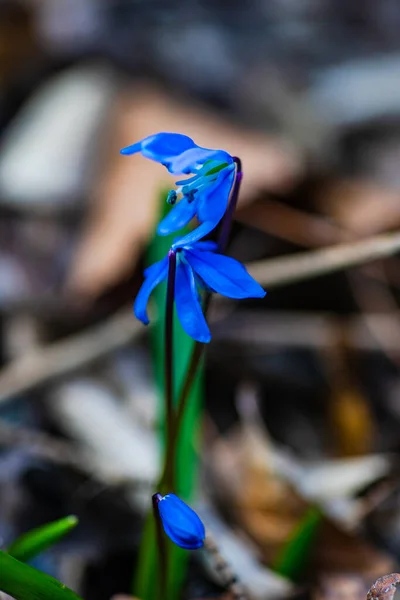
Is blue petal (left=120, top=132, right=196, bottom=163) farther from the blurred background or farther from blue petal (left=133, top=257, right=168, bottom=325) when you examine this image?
the blurred background

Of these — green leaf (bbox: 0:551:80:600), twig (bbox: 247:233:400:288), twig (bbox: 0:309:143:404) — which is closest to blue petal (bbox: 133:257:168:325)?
green leaf (bbox: 0:551:80:600)

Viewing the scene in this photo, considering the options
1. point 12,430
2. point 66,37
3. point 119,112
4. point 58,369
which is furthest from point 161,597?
point 66,37

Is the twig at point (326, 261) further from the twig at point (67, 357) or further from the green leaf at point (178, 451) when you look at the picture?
the twig at point (67, 357)

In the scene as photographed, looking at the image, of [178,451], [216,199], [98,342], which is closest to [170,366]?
[216,199]

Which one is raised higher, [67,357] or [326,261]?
A: [326,261]

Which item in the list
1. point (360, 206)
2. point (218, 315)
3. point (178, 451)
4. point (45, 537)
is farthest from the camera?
A: point (360, 206)

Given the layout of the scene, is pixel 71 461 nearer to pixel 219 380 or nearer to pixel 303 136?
pixel 219 380

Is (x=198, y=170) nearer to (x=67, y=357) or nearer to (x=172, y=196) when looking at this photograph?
(x=172, y=196)
